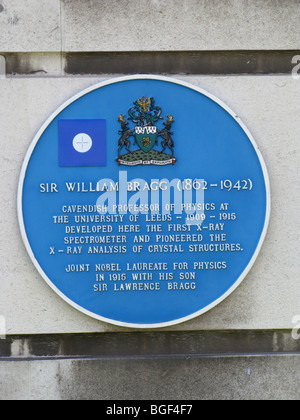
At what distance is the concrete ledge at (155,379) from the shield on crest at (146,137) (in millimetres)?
1763

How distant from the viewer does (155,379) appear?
4.68m

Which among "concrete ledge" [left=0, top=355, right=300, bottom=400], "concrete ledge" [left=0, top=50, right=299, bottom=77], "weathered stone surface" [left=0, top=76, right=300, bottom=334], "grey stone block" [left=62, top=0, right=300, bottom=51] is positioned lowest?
"concrete ledge" [left=0, top=355, right=300, bottom=400]

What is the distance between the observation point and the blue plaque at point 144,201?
15.0 ft

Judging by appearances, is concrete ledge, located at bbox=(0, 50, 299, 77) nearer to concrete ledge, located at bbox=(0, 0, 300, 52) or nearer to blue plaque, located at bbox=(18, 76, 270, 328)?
concrete ledge, located at bbox=(0, 0, 300, 52)

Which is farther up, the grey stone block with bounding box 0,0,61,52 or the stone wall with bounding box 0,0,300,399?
the grey stone block with bounding box 0,0,61,52

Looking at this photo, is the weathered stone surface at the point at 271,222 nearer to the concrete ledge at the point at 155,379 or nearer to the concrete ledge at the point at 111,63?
the concrete ledge at the point at 111,63

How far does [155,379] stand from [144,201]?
4.86 ft

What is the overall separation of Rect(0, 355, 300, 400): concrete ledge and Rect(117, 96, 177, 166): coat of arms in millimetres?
1656

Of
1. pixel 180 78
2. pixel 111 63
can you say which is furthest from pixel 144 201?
pixel 111 63

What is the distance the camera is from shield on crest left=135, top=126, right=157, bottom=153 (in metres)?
4.57

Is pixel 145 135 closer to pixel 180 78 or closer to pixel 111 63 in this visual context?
pixel 180 78

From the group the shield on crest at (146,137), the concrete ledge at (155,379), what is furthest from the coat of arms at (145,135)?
the concrete ledge at (155,379)

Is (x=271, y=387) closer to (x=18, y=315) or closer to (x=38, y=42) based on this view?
(x=18, y=315)

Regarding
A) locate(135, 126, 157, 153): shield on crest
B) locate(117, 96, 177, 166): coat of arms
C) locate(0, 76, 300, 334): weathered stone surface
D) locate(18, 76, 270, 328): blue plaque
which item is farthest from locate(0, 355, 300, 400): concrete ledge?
locate(135, 126, 157, 153): shield on crest
